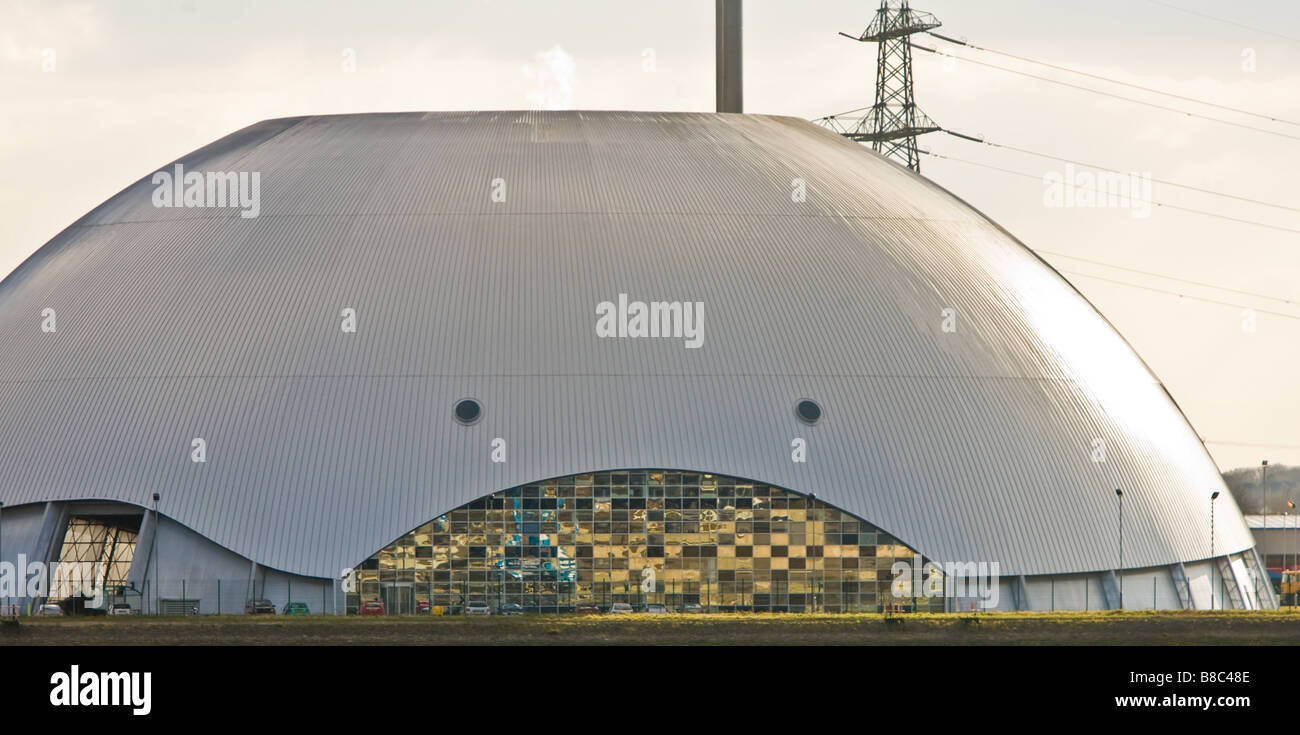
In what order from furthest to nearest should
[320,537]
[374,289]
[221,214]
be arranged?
[221,214] → [374,289] → [320,537]

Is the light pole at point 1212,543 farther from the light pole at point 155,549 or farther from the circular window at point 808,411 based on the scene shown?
the light pole at point 155,549

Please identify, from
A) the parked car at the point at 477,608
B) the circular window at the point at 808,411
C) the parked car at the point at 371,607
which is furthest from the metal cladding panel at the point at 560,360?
the parked car at the point at 477,608

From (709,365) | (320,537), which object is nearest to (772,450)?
(709,365)

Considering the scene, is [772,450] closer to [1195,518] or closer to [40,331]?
[1195,518]

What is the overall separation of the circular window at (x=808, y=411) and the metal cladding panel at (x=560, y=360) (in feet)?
1.09

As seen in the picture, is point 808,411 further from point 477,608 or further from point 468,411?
point 477,608

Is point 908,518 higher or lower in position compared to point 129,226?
lower

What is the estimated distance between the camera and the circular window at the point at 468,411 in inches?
2275

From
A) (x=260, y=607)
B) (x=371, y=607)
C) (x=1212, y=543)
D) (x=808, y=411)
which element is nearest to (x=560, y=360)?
(x=808, y=411)

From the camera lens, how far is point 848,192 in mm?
68312

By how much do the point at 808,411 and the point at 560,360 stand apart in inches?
315

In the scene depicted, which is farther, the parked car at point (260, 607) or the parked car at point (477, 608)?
the parked car at point (477, 608)

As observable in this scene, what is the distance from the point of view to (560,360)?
5912cm
